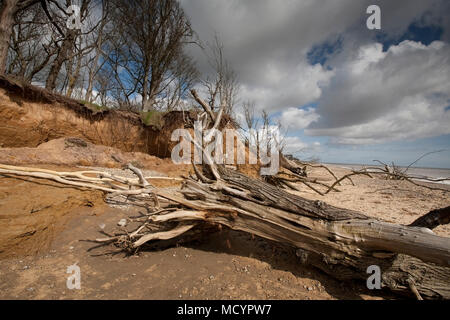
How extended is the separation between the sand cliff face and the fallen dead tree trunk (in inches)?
225

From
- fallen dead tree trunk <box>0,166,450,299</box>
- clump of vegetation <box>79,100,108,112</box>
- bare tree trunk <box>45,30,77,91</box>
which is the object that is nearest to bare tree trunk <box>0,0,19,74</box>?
clump of vegetation <box>79,100,108,112</box>

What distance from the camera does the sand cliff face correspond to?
18.6 ft

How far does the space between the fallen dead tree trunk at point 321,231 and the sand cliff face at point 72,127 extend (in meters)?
5.72

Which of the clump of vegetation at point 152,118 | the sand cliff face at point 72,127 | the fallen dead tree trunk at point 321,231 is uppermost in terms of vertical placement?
the clump of vegetation at point 152,118

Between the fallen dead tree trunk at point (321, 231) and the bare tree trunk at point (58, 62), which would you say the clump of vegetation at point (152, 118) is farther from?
the fallen dead tree trunk at point (321, 231)

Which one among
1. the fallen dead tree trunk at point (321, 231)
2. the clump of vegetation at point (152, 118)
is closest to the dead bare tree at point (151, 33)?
the clump of vegetation at point (152, 118)

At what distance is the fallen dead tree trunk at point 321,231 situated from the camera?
181 cm


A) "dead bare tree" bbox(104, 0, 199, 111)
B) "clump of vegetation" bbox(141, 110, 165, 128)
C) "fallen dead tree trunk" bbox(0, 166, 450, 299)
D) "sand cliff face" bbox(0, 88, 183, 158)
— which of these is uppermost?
"dead bare tree" bbox(104, 0, 199, 111)

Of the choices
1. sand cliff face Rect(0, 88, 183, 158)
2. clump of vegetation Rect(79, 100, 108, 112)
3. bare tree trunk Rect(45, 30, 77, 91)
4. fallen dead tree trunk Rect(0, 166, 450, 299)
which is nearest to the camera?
Result: fallen dead tree trunk Rect(0, 166, 450, 299)

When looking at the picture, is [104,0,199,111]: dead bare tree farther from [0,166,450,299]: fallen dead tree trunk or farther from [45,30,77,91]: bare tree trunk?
[0,166,450,299]: fallen dead tree trunk

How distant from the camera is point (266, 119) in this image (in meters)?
13.4

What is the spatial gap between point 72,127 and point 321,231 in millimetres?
8388

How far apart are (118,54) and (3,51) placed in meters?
8.62
